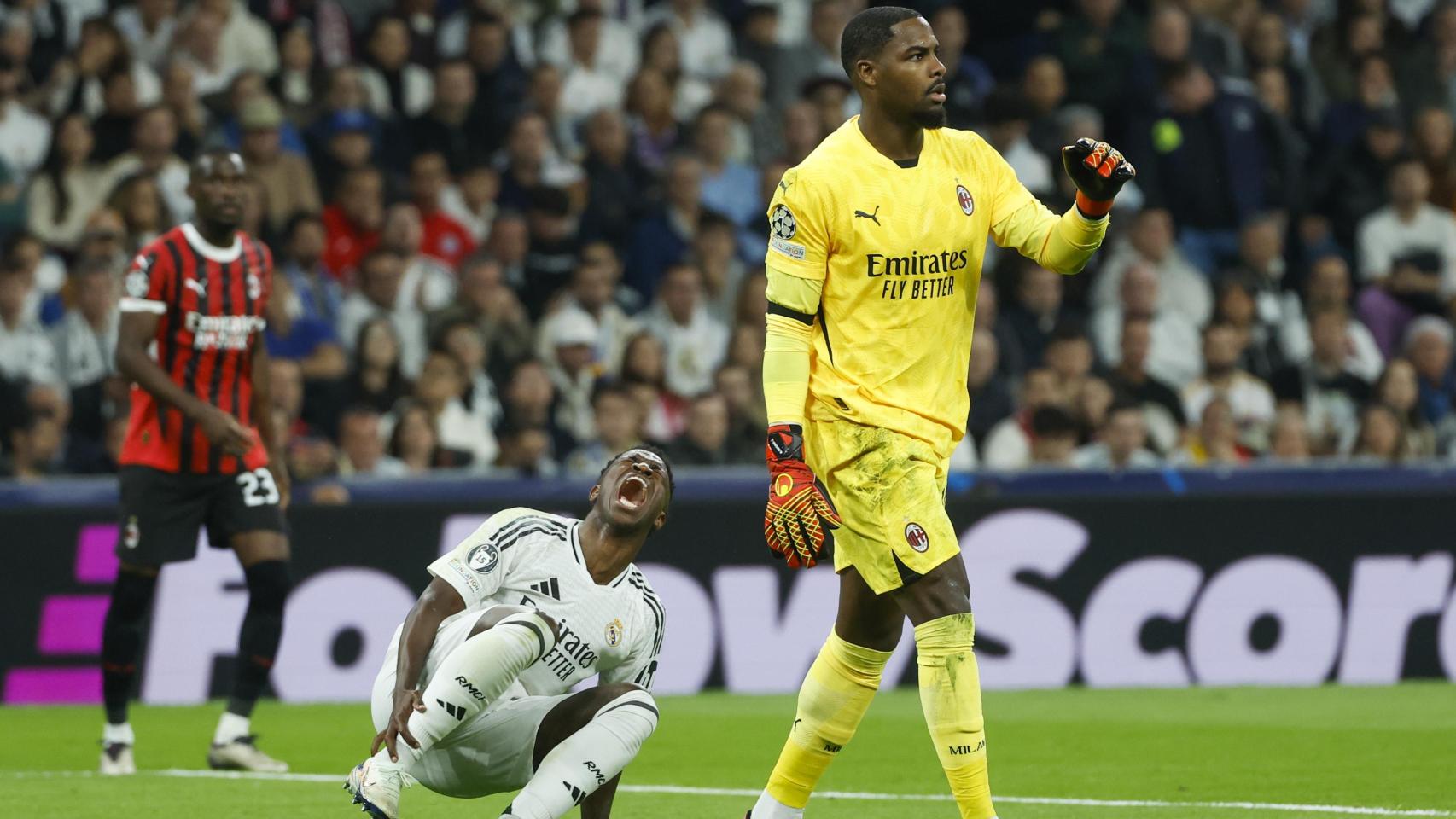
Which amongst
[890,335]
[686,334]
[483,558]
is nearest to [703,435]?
[686,334]

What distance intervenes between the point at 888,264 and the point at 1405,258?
10324 millimetres

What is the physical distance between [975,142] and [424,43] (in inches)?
386

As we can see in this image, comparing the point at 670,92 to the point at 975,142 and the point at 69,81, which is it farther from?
the point at 975,142

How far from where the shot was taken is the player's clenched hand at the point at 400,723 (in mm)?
5688

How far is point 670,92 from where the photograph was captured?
614 inches

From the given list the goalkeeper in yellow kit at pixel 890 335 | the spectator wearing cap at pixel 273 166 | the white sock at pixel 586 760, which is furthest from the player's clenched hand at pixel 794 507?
the spectator wearing cap at pixel 273 166

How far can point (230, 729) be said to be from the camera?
28.6 ft

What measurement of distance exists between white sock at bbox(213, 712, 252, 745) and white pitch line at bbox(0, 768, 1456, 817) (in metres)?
0.13

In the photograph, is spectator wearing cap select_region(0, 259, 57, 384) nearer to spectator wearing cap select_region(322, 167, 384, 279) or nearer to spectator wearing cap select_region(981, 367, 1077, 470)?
spectator wearing cap select_region(322, 167, 384, 279)

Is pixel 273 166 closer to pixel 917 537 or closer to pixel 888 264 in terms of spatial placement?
pixel 888 264

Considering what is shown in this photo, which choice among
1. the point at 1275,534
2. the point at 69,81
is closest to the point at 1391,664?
the point at 1275,534

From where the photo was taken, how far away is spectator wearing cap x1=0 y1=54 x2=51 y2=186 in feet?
45.8

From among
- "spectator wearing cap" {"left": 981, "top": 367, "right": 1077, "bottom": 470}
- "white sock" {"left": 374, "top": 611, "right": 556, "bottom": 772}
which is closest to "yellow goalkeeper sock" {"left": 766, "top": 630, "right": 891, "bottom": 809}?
"white sock" {"left": 374, "top": 611, "right": 556, "bottom": 772}

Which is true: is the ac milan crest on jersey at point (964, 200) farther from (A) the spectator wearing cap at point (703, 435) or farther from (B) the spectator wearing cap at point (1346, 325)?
(B) the spectator wearing cap at point (1346, 325)
